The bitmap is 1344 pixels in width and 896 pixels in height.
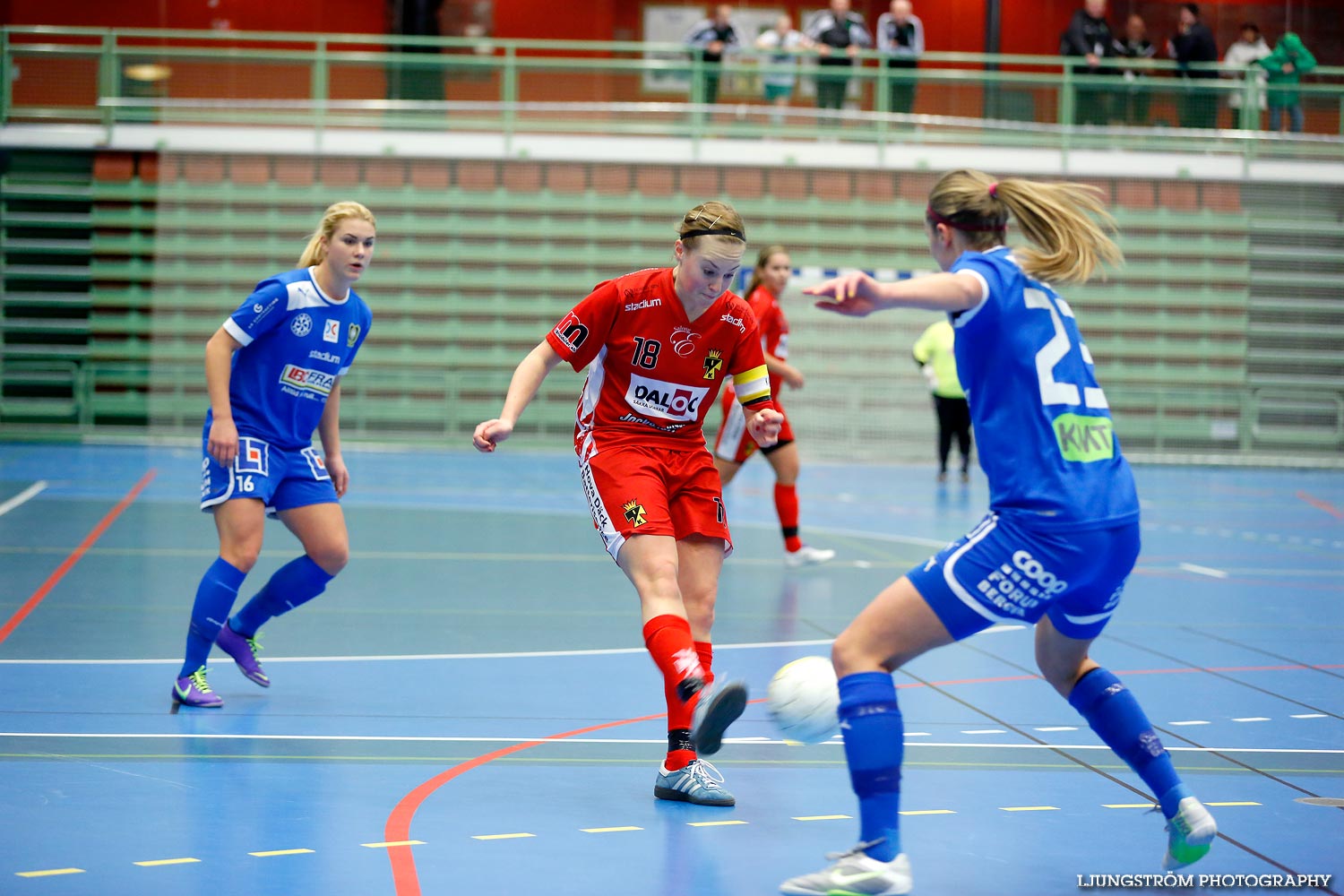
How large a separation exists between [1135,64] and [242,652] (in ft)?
53.6

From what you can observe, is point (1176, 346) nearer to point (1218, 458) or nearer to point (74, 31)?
point (1218, 458)

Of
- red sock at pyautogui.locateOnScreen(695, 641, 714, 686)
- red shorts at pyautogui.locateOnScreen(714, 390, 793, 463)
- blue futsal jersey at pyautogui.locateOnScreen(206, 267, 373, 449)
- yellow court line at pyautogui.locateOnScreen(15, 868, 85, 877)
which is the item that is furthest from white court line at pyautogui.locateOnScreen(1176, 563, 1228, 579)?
yellow court line at pyautogui.locateOnScreen(15, 868, 85, 877)

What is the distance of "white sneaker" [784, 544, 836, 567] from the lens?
9586 mm

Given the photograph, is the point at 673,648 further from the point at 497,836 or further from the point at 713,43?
the point at 713,43

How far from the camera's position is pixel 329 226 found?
5488 millimetres

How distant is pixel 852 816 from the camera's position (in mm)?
4160

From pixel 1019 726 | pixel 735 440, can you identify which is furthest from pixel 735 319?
pixel 735 440

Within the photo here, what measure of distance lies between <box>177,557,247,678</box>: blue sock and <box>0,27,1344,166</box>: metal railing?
13.5 m

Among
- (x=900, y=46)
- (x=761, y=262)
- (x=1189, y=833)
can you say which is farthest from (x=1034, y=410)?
(x=900, y=46)

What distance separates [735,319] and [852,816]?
5.33 ft

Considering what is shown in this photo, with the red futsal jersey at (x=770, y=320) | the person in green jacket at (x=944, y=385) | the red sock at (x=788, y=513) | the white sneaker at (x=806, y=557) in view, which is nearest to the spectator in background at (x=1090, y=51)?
the person in green jacket at (x=944, y=385)

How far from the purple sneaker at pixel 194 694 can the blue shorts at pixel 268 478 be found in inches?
26.3

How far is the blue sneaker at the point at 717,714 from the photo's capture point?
154 inches

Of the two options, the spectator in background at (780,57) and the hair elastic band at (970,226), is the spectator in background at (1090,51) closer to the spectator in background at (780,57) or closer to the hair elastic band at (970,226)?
the spectator in background at (780,57)
